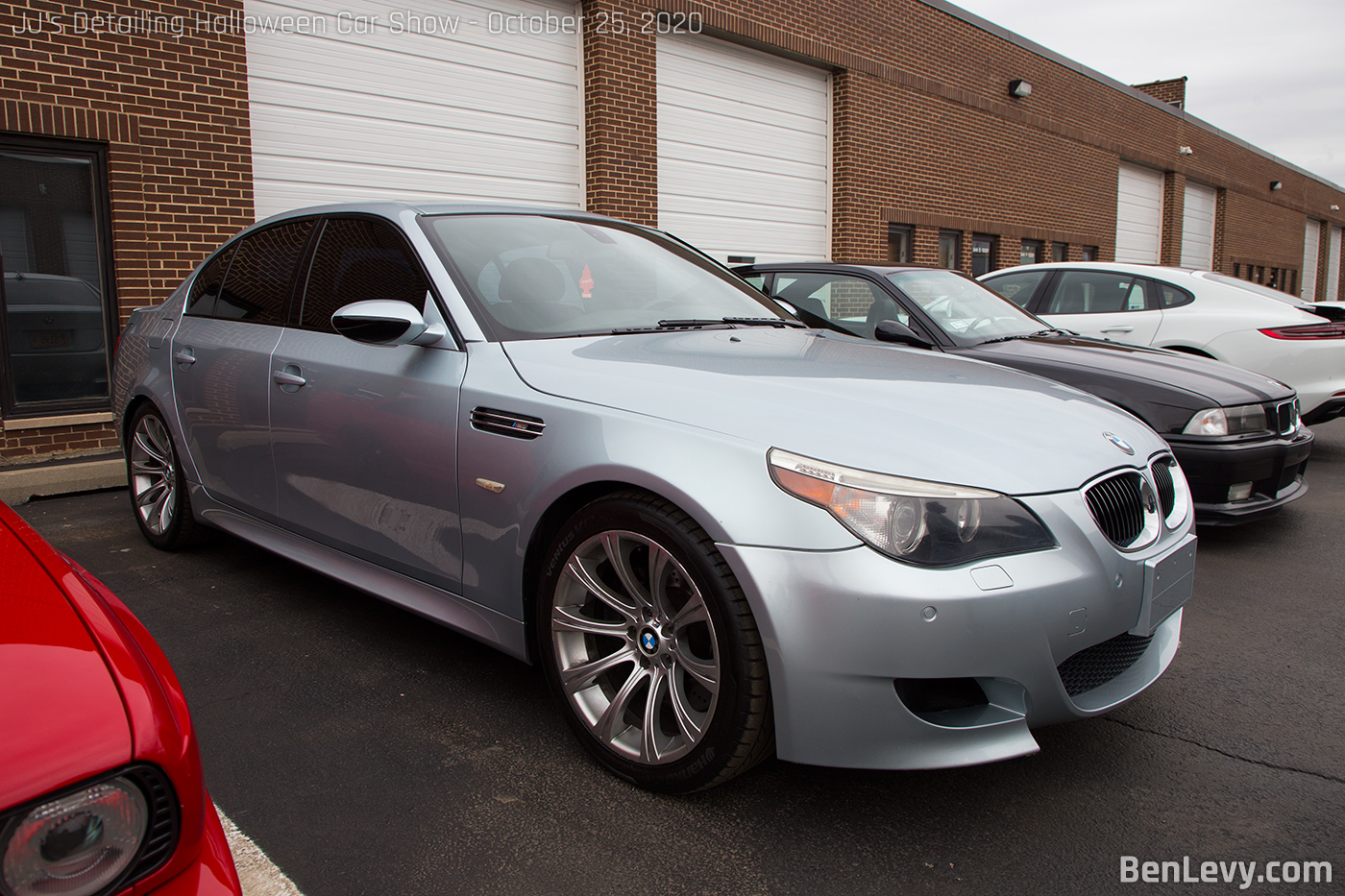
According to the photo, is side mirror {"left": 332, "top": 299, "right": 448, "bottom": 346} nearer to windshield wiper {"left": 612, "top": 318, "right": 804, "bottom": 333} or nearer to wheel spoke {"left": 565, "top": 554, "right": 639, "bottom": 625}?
windshield wiper {"left": 612, "top": 318, "right": 804, "bottom": 333}

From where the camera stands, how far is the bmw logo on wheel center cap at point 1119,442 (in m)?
2.46

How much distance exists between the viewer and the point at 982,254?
1650 centimetres

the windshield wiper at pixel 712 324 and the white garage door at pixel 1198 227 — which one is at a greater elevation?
the white garage door at pixel 1198 227

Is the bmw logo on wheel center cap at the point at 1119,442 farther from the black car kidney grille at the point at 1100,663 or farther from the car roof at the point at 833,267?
the car roof at the point at 833,267

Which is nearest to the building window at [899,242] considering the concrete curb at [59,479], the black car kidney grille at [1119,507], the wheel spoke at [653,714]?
the concrete curb at [59,479]

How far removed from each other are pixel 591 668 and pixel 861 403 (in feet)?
3.23

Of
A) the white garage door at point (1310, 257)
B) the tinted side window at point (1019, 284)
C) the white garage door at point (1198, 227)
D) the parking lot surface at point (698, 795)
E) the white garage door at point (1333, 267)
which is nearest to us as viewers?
the parking lot surface at point (698, 795)

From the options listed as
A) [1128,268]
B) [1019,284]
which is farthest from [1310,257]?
[1019,284]

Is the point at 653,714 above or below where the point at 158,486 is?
below

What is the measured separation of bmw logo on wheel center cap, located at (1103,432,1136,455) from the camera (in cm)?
246

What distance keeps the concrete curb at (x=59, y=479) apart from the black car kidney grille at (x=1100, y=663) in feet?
18.9

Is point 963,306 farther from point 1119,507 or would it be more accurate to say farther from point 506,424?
point 506,424

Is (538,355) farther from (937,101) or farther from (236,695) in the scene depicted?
(937,101)

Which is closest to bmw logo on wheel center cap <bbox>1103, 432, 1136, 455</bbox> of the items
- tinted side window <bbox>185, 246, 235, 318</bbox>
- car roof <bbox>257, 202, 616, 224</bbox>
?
car roof <bbox>257, 202, 616, 224</bbox>
